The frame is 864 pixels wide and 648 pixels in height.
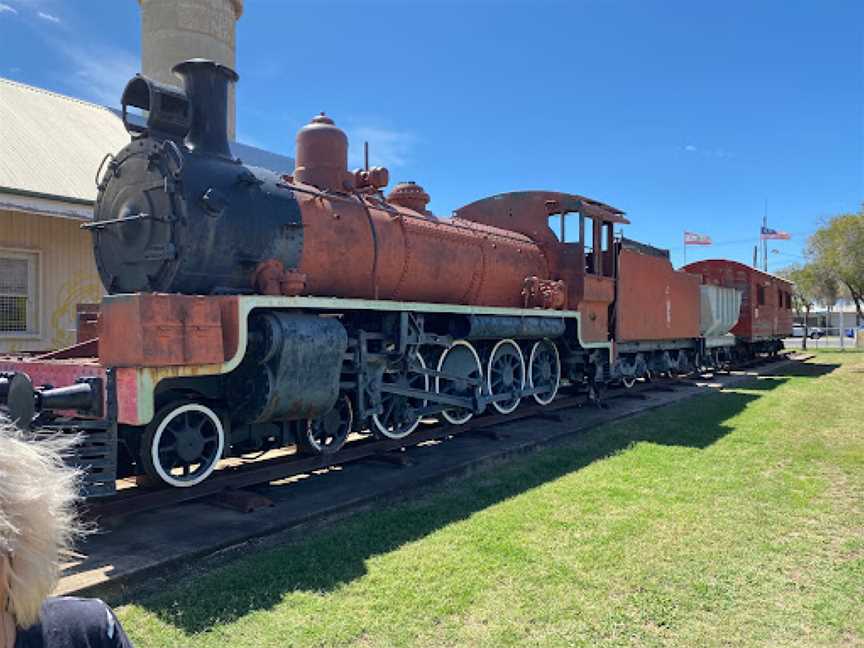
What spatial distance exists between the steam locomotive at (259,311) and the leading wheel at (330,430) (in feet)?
0.06

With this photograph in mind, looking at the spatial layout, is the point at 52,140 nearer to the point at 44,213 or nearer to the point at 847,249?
the point at 44,213

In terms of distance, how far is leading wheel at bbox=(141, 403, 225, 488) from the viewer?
5.54 meters

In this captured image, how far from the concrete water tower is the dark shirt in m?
31.4

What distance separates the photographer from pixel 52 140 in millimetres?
12641

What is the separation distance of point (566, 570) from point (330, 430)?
11.6 ft

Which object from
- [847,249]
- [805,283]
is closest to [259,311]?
[847,249]

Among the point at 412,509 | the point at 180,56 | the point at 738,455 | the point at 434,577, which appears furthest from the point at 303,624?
the point at 180,56

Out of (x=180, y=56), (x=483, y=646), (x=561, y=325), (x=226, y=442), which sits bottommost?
(x=483, y=646)

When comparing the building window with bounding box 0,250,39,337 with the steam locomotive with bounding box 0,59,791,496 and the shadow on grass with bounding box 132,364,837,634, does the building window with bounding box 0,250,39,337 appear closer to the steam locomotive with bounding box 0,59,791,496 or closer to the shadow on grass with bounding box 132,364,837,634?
the steam locomotive with bounding box 0,59,791,496

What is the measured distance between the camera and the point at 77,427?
4.96 meters

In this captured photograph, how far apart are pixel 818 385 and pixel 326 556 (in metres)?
16.5

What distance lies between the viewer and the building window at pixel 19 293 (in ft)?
36.9

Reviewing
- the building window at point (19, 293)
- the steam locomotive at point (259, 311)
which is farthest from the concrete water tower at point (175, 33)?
the steam locomotive at point (259, 311)

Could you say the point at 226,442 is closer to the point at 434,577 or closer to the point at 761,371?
the point at 434,577
